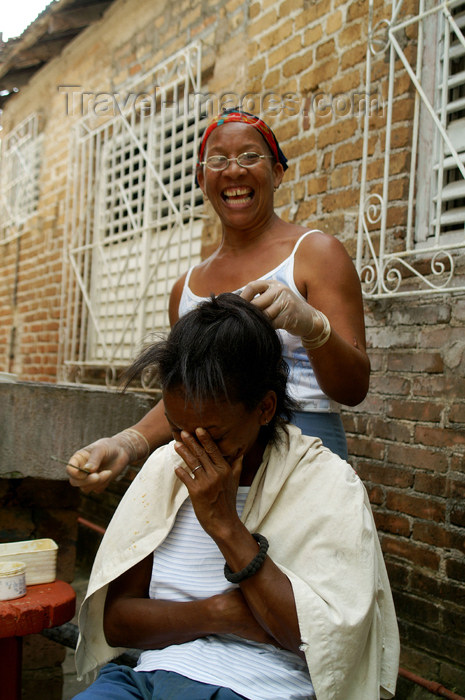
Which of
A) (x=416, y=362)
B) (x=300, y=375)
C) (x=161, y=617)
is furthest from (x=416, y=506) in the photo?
(x=161, y=617)

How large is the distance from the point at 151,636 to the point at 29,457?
123 cm

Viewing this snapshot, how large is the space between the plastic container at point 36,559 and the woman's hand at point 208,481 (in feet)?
2.01

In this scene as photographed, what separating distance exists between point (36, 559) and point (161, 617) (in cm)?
48

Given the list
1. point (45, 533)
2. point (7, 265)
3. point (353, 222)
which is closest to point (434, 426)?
point (353, 222)

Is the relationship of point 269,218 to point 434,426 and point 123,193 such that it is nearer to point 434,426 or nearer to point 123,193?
point 434,426

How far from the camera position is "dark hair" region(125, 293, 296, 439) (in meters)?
1.31

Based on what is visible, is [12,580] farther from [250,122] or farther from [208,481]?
[250,122]

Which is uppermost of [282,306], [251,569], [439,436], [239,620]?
[282,306]

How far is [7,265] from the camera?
706cm

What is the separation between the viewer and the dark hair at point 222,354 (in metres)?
1.31

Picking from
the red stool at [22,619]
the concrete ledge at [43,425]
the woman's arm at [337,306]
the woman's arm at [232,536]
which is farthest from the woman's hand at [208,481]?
the concrete ledge at [43,425]

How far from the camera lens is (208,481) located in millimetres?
1310

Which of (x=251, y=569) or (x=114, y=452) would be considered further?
(x=114, y=452)

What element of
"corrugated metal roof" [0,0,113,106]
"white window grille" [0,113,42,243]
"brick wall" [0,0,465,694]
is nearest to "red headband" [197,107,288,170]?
"brick wall" [0,0,465,694]
